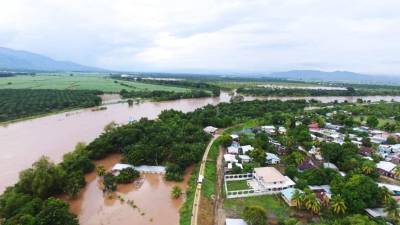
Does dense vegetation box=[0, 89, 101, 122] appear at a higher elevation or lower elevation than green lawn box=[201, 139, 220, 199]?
higher

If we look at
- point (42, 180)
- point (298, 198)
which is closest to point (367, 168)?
point (298, 198)

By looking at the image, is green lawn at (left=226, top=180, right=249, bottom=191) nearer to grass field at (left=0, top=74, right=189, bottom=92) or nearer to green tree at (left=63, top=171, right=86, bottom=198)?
green tree at (left=63, top=171, right=86, bottom=198)

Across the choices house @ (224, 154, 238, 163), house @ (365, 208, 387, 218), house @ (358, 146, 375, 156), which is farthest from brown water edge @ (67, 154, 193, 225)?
house @ (358, 146, 375, 156)

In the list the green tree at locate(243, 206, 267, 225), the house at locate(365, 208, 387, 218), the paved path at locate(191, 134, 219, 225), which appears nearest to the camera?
the green tree at locate(243, 206, 267, 225)

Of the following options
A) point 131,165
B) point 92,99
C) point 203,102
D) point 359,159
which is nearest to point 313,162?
point 359,159

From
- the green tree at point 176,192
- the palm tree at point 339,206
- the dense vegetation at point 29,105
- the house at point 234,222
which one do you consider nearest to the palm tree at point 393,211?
the palm tree at point 339,206

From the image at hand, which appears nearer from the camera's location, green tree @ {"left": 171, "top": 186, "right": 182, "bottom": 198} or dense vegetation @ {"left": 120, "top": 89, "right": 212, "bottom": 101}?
green tree @ {"left": 171, "top": 186, "right": 182, "bottom": 198}

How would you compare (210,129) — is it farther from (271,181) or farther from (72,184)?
(72,184)

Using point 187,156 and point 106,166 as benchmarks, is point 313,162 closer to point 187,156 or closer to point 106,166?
point 187,156
